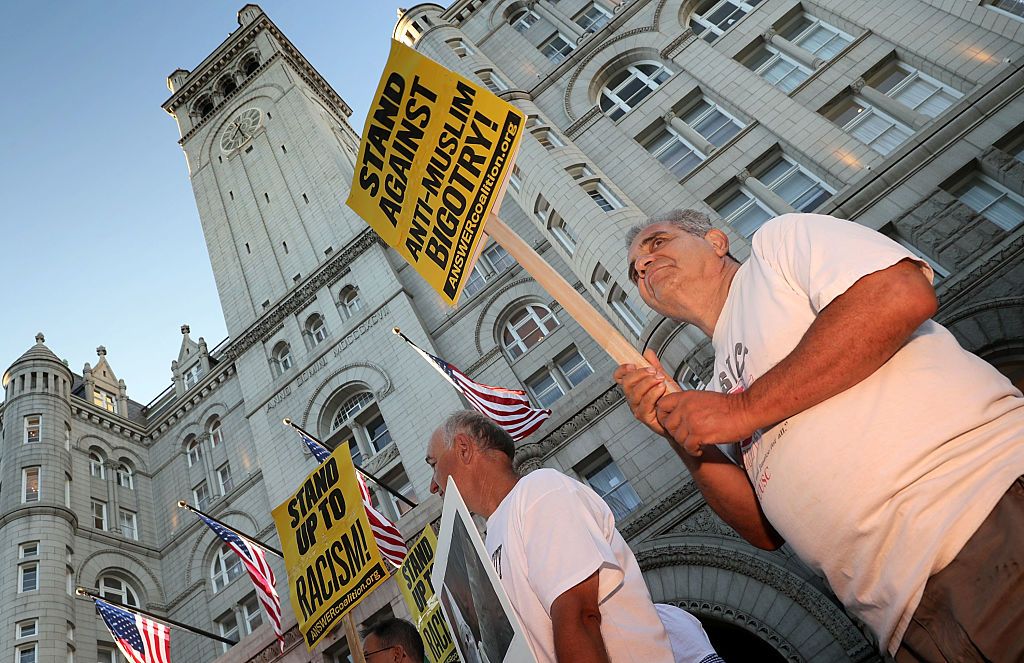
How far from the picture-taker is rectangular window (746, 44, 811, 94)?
20.4 metres

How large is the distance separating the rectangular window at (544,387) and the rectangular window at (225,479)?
13.3m

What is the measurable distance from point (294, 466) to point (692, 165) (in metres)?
15.7

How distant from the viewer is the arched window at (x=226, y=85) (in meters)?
42.5

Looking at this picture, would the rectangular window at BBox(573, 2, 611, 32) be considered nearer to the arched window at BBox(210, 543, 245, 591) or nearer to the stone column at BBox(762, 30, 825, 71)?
the stone column at BBox(762, 30, 825, 71)

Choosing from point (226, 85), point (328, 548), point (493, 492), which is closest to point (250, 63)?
point (226, 85)

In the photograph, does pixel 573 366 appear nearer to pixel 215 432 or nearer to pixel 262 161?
pixel 215 432

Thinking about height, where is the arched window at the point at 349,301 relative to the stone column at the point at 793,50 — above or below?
above

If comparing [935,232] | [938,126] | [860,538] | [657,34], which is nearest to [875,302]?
[860,538]

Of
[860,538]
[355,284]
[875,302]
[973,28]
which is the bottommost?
[860,538]

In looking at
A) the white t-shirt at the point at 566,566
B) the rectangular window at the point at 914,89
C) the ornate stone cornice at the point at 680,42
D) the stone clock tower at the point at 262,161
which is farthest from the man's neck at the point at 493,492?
the stone clock tower at the point at 262,161

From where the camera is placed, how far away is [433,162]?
22.2 ft

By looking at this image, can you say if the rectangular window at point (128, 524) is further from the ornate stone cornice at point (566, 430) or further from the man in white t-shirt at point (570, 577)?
the man in white t-shirt at point (570, 577)

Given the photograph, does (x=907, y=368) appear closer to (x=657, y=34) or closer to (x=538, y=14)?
(x=657, y=34)

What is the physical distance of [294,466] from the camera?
24.6 meters
